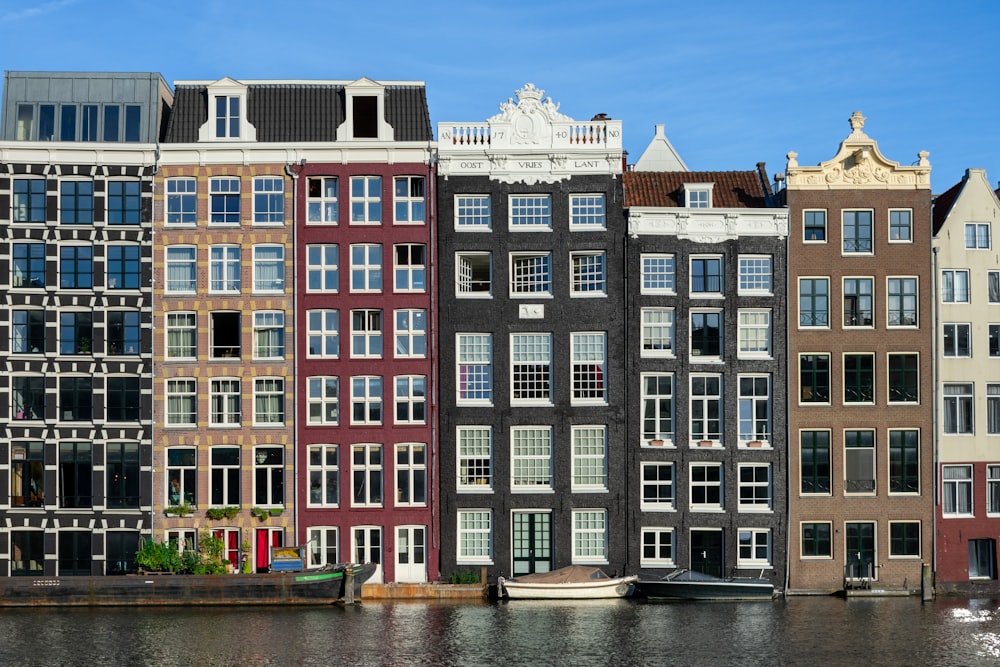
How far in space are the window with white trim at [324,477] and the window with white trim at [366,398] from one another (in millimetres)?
1886

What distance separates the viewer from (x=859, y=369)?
62406 mm

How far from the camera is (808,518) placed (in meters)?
61.9

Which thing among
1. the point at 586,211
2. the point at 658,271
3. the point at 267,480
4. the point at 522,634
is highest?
the point at 586,211

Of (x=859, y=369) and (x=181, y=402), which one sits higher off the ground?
(x=859, y=369)

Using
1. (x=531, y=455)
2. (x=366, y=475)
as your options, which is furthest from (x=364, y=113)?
(x=531, y=455)

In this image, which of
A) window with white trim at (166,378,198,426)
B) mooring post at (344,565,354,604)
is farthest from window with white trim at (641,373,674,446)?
window with white trim at (166,378,198,426)

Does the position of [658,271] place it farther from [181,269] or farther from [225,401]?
[181,269]

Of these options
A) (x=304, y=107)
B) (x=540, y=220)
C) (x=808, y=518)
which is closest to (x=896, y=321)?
(x=808, y=518)

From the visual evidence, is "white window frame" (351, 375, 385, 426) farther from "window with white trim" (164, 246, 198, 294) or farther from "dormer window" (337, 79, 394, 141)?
"dormer window" (337, 79, 394, 141)

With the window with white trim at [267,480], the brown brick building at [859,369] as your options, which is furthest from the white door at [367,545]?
the brown brick building at [859,369]

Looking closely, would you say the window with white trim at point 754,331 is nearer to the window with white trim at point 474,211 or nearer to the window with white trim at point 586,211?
the window with white trim at point 586,211

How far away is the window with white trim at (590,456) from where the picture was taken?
62.1 metres

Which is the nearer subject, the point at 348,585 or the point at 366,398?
the point at 348,585

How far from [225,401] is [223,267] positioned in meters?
6.11
